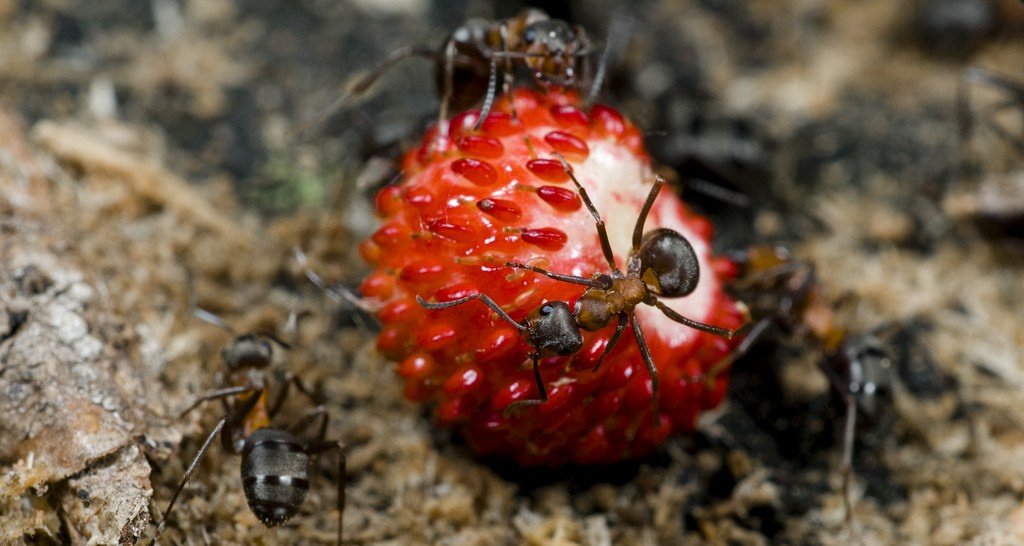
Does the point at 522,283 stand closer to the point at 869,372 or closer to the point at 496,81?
the point at 496,81

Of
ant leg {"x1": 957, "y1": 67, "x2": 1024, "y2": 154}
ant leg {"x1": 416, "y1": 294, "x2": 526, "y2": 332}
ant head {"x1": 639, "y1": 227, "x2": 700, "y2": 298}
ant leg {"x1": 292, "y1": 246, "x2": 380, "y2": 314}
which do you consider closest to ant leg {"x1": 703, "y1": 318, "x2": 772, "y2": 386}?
ant head {"x1": 639, "y1": 227, "x2": 700, "y2": 298}

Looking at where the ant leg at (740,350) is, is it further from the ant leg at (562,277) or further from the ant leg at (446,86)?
the ant leg at (446,86)

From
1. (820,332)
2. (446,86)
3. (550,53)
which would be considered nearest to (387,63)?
(446,86)

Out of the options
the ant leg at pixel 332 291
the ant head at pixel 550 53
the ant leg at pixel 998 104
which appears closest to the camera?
the ant leg at pixel 332 291

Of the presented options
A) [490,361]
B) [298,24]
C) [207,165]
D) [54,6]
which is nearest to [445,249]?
[490,361]

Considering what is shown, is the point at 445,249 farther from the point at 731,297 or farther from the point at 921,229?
the point at 921,229

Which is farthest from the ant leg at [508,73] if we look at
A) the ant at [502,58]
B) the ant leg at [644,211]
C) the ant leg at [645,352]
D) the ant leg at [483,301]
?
the ant leg at [645,352]

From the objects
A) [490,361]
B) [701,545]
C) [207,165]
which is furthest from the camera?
[207,165]
